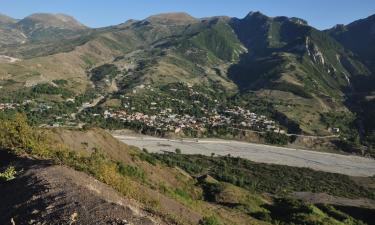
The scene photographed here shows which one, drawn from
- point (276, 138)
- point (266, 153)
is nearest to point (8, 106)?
point (266, 153)

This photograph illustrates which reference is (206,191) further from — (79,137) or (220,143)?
(220,143)

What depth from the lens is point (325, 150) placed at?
602 ft

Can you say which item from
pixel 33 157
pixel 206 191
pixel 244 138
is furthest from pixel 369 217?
pixel 244 138

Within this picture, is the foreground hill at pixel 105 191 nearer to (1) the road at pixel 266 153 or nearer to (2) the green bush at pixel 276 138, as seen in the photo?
(1) the road at pixel 266 153

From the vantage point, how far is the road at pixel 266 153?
151625mm

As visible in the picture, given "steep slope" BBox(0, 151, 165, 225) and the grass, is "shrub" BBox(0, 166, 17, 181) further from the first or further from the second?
the grass

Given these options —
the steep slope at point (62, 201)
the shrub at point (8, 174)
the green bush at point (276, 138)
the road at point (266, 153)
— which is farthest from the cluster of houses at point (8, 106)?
the steep slope at point (62, 201)

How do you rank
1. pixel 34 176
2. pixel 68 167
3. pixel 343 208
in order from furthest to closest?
pixel 343 208
pixel 68 167
pixel 34 176

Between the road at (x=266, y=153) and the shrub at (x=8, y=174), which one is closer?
the shrub at (x=8, y=174)

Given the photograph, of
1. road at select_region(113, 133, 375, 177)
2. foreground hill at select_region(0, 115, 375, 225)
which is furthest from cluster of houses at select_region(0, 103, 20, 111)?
foreground hill at select_region(0, 115, 375, 225)

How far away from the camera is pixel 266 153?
16462 centimetres

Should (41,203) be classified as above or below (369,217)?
above

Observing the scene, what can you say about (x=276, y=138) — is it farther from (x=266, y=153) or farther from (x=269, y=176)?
(x=269, y=176)

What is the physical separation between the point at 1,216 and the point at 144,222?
961cm
